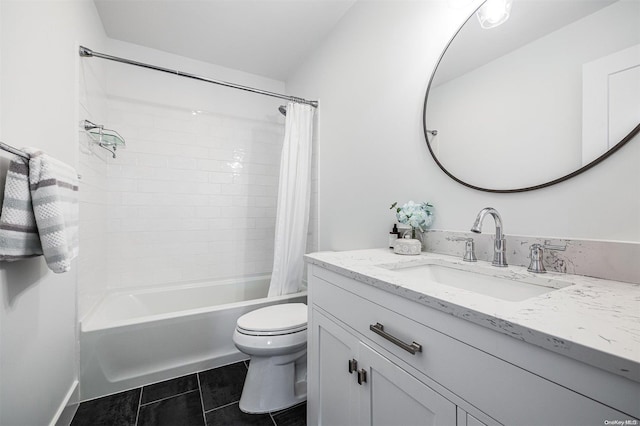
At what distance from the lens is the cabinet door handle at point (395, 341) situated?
656 millimetres

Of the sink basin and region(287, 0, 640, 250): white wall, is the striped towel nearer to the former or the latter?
the sink basin

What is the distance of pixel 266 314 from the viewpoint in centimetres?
160

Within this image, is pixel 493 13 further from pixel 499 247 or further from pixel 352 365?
pixel 352 365

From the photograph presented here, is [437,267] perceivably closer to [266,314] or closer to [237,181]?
[266,314]

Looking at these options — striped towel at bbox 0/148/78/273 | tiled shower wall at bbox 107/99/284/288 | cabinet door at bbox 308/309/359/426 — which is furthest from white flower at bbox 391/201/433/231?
tiled shower wall at bbox 107/99/284/288

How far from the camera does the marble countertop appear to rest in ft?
1.26

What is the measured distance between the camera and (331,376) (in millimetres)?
1005

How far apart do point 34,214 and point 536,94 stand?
1.79 metres

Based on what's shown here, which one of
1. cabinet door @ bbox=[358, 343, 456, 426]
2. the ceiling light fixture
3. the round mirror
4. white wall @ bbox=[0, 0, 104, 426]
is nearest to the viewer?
cabinet door @ bbox=[358, 343, 456, 426]

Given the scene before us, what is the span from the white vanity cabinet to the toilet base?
35 cm

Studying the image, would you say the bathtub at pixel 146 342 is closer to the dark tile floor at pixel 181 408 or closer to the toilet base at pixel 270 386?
the dark tile floor at pixel 181 408

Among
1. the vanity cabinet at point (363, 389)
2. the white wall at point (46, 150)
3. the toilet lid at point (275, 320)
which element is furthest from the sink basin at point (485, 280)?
the white wall at point (46, 150)

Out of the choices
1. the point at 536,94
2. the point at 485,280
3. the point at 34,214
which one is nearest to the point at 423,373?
the point at 485,280

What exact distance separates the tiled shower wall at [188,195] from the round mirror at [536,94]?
6.28ft
